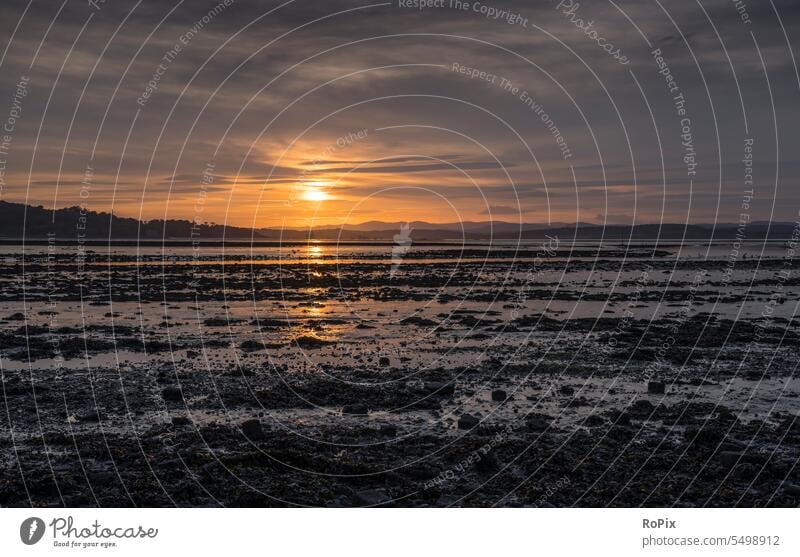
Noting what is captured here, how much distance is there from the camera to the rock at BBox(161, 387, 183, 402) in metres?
18.7

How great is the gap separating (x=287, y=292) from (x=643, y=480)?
137ft

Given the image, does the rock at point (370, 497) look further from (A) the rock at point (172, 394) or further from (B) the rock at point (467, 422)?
(A) the rock at point (172, 394)

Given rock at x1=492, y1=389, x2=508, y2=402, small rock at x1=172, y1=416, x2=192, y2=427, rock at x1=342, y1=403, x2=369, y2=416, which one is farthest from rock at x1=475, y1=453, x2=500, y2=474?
small rock at x1=172, y1=416, x2=192, y2=427

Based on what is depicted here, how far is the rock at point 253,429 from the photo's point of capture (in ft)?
50.2

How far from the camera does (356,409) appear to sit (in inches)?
701

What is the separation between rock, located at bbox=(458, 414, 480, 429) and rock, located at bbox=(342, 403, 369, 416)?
257cm

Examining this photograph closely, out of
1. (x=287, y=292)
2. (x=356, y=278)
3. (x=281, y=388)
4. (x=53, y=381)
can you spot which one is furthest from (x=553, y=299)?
(x=53, y=381)

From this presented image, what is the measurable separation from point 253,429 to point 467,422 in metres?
4.86

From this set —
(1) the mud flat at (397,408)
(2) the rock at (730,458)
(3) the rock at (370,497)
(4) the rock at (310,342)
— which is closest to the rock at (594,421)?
(1) the mud flat at (397,408)

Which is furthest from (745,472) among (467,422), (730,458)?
(467,422)

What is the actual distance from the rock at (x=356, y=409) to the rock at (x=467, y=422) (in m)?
2.57

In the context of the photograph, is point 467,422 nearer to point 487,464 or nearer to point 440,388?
point 487,464

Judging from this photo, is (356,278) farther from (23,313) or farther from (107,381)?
(107,381)

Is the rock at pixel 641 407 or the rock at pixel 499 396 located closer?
the rock at pixel 641 407
